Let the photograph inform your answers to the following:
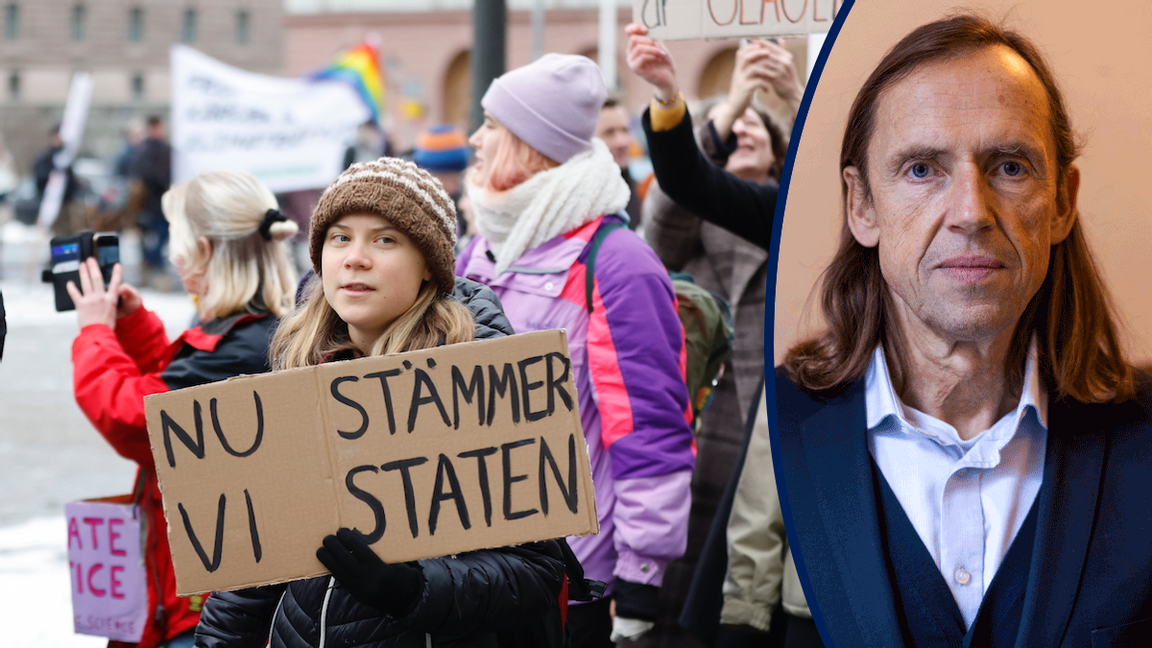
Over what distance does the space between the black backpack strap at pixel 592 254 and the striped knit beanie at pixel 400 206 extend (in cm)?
59

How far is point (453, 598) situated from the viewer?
6.57 feet

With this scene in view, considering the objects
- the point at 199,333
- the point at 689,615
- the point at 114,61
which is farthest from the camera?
the point at 114,61

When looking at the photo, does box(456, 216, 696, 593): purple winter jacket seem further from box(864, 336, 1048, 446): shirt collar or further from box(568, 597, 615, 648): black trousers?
box(864, 336, 1048, 446): shirt collar

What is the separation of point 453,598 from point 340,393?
40 cm

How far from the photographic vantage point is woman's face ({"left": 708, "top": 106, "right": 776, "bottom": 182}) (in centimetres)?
386

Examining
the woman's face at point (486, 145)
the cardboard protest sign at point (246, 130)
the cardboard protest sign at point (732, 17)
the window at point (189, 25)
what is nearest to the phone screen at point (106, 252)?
the woman's face at point (486, 145)

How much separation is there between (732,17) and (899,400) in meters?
1.27

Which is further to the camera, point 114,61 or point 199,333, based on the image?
point 114,61

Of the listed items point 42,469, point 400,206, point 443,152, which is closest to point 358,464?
point 400,206

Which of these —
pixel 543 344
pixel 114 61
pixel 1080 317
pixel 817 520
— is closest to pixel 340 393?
pixel 543 344

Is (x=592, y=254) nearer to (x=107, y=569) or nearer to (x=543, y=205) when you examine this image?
(x=543, y=205)

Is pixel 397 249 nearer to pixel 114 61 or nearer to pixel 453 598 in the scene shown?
pixel 453 598

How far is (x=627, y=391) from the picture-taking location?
9.16ft

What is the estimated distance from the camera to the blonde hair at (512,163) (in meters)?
3.08
